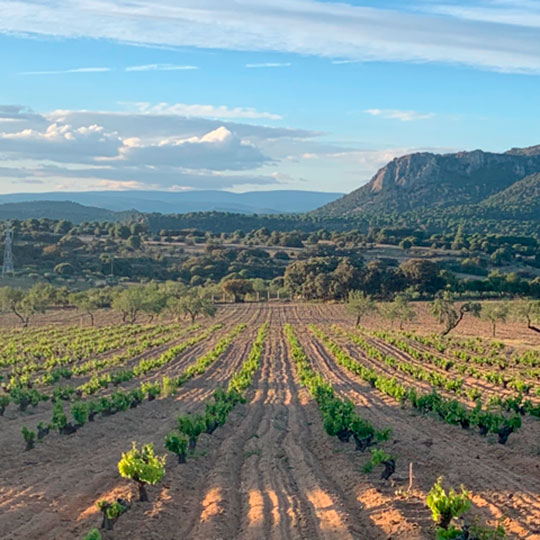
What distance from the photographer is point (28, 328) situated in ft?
195

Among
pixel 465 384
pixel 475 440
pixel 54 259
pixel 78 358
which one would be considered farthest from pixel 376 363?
pixel 54 259

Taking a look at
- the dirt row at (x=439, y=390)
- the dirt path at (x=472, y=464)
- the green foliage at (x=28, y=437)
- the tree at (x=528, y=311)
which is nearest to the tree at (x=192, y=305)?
the dirt row at (x=439, y=390)

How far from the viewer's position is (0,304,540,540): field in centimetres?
1177

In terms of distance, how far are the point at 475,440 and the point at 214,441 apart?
6.84m

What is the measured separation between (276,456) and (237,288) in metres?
79.9

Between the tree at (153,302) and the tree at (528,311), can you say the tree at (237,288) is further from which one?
the tree at (528,311)

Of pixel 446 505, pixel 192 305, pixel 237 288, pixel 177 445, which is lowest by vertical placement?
pixel 237 288

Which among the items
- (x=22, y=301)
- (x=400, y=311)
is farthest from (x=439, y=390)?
(x=22, y=301)

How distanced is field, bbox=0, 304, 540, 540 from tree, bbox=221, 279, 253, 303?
5616cm

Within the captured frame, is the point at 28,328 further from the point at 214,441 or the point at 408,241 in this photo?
the point at 408,241

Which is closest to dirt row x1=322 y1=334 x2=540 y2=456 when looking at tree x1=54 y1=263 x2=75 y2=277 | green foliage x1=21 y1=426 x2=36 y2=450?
green foliage x1=21 y1=426 x2=36 y2=450

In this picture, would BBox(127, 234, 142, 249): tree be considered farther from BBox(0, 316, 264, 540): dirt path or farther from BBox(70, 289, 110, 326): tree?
BBox(0, 316, 264, 540): dirt path

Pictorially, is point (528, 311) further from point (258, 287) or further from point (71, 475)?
point (258, 287)

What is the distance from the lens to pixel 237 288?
96.8 m
